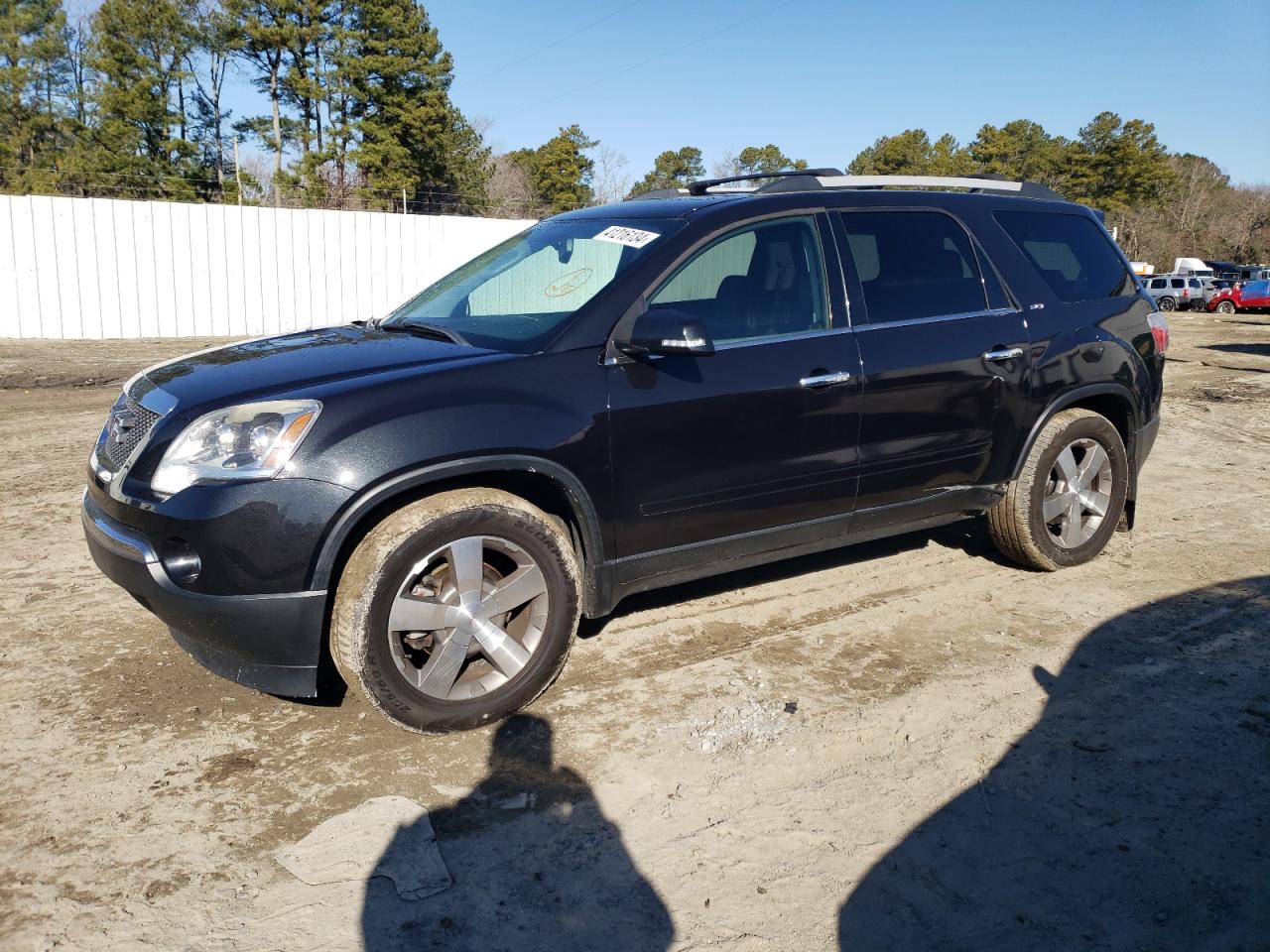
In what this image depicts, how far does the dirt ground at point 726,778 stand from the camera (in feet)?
8.27

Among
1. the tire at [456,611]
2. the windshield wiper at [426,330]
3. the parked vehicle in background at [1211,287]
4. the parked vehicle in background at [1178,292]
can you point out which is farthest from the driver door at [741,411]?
the parked vehicle in background at [1211,287]

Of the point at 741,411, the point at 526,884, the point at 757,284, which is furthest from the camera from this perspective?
the point at 757,284

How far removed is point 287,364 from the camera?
3.57 metres

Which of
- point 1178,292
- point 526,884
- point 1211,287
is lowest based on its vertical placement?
point 526,884

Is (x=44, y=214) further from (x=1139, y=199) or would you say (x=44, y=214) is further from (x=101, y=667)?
(x=1139, y=199)

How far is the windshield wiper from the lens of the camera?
386 centimetres

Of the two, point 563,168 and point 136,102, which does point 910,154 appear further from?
point 136,102

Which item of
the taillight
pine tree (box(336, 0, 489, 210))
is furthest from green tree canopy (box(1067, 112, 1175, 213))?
the taillight

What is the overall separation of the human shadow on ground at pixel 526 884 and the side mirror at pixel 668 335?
1.51m

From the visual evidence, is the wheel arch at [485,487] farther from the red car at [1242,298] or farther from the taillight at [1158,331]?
the red car at [1242,298]

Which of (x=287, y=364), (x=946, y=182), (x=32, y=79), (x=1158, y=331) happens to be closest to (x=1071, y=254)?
(x=1158, y=331)

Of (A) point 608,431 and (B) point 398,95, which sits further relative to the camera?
(B) point 398,95

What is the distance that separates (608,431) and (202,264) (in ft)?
55.2

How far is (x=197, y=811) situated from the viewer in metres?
2.95
